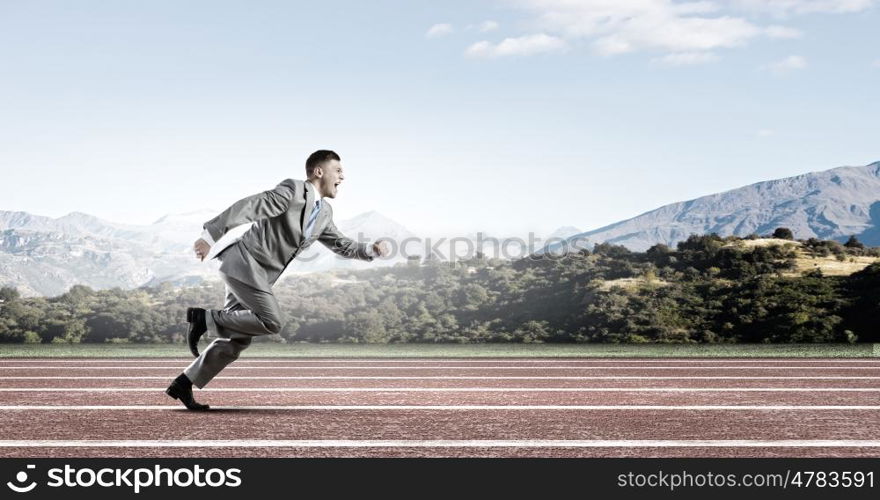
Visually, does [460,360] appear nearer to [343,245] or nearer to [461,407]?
[461,407]

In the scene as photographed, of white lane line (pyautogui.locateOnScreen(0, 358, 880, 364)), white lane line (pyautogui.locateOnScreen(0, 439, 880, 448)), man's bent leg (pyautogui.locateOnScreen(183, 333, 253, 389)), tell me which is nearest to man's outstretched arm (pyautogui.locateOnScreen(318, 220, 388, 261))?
man's bent leg (pyautogui.locateOnScreen(183, 333, 253, 389))

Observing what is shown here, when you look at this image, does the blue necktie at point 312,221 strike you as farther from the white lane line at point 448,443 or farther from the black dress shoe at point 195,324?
the white lane line at point 448,443

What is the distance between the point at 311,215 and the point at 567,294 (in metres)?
43.6

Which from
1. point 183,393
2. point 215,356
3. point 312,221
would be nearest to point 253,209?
point 312,221

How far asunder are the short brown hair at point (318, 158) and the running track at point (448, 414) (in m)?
1.88

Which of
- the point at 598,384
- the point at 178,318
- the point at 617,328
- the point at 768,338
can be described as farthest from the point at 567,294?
the point at 598,384

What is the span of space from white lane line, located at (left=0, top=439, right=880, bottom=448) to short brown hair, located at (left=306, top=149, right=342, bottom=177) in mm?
2252

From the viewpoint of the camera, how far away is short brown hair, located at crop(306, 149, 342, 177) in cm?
720

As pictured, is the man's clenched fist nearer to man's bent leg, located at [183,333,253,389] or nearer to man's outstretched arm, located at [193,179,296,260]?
man's outstretched arm, located at [193,179,296,260]

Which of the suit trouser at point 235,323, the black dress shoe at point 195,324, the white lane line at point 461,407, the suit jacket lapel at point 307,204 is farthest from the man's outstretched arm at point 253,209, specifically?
the white lane line at point 461,407

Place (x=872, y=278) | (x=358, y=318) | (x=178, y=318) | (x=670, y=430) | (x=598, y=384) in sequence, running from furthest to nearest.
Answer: (x=872, y=278) → (x=358, y=318) → (x=178, y=318) → (x=598, y=384) → (x=670, y=430)
